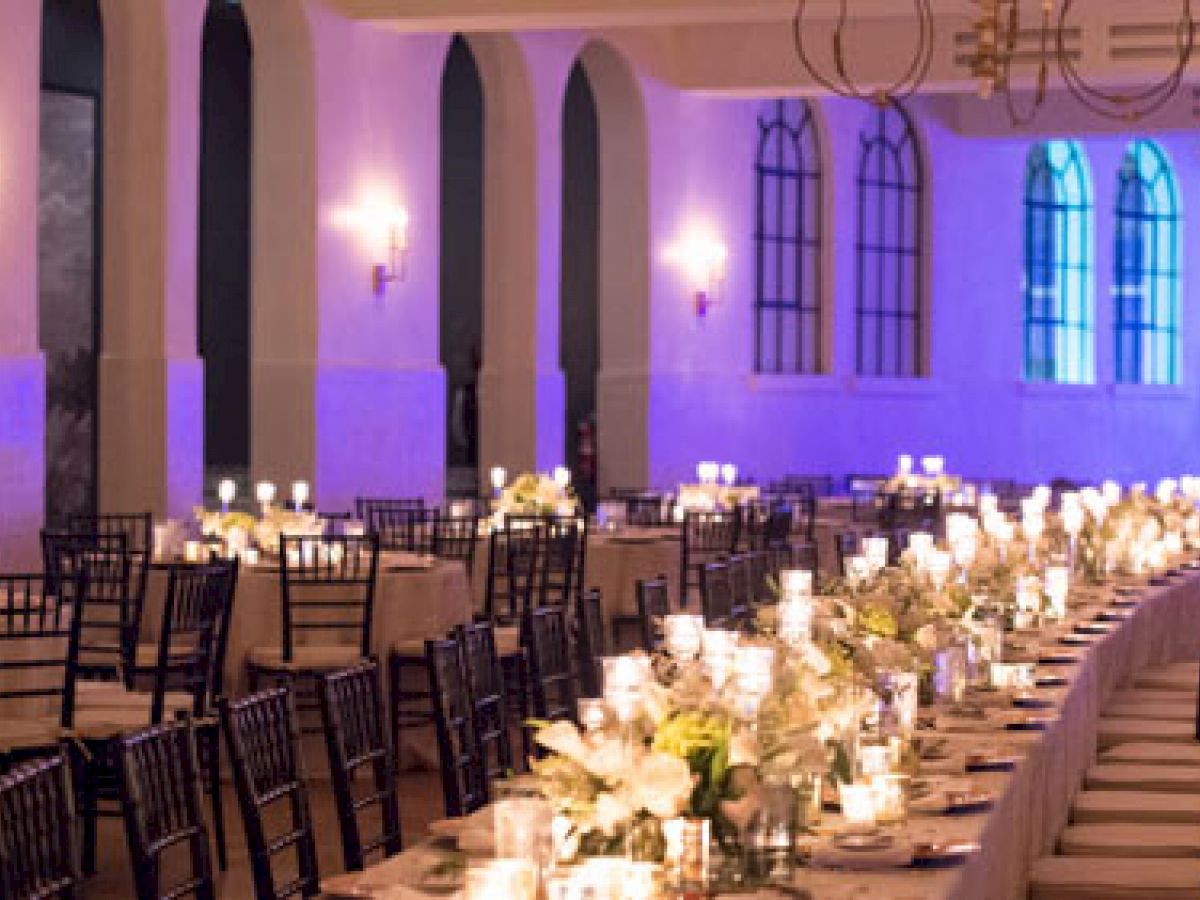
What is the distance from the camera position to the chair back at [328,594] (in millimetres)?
10852

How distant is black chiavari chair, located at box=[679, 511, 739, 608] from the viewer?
1479 centimetres

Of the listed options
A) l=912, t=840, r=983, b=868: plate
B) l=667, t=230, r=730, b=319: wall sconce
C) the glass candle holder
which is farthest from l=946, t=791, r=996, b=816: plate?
l=667, t=230, r=730, b=319: wall sconce

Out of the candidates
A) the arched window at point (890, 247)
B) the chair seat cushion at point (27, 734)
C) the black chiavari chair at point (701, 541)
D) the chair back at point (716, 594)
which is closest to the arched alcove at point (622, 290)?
the arched window at point (890, 247)

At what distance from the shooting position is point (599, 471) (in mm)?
21250

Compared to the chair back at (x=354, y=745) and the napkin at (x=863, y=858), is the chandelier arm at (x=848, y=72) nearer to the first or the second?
the chair back at (x=354, y=745)

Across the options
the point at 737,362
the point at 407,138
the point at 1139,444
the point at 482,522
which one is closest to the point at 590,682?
the point at 482,522

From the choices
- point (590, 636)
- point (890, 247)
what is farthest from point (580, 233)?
point (590, 636)

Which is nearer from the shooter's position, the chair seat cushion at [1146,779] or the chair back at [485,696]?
the chair back at [485,696]

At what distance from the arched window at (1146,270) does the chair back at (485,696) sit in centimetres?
2180

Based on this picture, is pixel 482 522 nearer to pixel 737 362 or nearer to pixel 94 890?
pixel 94 890

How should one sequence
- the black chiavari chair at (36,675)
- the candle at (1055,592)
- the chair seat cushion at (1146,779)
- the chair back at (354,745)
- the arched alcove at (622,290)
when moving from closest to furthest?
the chair back at (354,745), the chair seat cushion at (1146,779), the black chiavari chair at (36,675), the candle at (1055,592), the arched alcove at (622,290)

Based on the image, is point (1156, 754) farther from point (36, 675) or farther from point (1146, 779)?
point (36, 675)

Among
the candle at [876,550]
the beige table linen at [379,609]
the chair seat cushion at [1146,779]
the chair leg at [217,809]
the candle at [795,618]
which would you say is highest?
the candle at [876,550]

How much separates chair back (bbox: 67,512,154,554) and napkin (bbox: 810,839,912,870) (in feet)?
21.0
